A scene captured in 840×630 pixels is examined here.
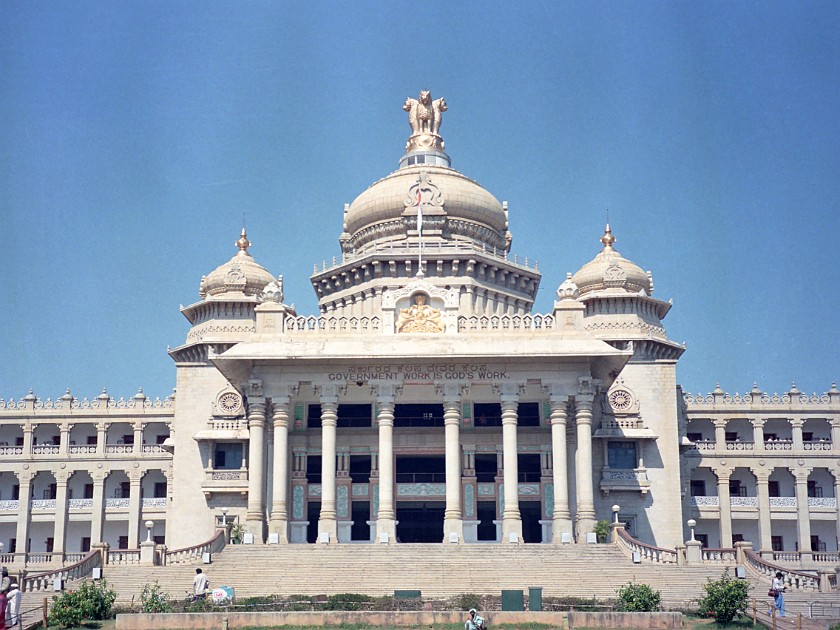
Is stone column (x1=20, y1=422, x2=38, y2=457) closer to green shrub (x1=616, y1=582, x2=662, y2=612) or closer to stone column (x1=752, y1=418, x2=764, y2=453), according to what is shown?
stone column (x1=752, y1=418, x2=764, y2=453)

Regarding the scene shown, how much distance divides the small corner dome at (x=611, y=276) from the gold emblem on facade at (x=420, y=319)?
16.2m


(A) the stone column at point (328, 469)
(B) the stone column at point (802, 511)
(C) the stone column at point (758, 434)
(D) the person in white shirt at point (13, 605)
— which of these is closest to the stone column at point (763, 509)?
(C) the stone column at point (758, 434)

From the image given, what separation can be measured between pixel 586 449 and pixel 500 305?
640 inches

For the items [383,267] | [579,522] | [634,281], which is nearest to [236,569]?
[579,522]

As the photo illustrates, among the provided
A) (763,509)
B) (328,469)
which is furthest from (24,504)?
(763,509)

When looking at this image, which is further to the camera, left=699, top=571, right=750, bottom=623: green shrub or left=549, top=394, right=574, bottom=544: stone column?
left=549, top=394, right=574, bottom=544: stone column

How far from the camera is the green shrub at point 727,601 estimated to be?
126ft

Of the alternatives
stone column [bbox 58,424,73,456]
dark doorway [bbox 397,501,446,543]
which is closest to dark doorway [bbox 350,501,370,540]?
dark doorway [bbox 397,501,446,543]

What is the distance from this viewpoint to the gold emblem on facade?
A: 59.1 meters

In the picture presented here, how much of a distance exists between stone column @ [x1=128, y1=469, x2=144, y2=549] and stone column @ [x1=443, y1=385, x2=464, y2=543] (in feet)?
92.9

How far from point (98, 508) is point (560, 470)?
116ft

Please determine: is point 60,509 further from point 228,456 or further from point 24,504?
point 228,456

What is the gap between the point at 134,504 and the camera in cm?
7969

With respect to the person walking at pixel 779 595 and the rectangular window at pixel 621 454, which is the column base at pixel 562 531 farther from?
the person walking at pixel 779 595
